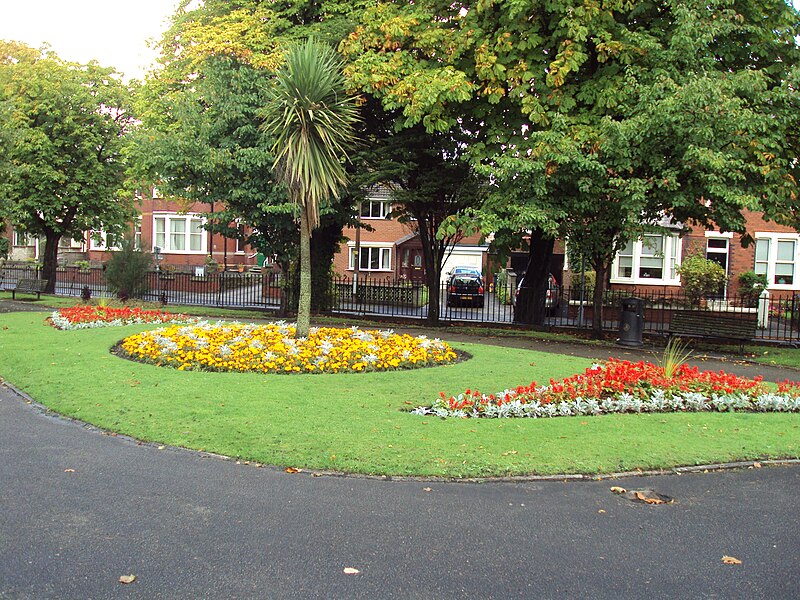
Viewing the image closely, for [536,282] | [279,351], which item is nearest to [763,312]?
[536,282]

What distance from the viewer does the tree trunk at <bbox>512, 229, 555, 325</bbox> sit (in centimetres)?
2136

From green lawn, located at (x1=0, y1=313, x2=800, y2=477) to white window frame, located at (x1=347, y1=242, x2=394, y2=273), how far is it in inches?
1456

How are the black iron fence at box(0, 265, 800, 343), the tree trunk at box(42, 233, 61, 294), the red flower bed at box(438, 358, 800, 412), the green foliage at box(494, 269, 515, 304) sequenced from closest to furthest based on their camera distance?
1. the red flower bed at box(438, 358, 800, 412)
2. the black iron fence at box(0, 265, 800, 343)
3. the green foliage at box(494, 269, 515, 304)
4. the tree trunk at box(42, 233, 61, 294)

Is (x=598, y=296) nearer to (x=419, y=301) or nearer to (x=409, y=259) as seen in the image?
(x=419, y=301)

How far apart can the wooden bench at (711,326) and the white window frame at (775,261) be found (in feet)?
55.7

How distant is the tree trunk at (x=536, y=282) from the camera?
70.1 feet

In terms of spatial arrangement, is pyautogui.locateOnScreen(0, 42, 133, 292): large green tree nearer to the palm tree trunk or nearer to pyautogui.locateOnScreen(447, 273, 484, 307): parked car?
pyautogui.locateOnScreen(447, 273, 484, 307): parked car

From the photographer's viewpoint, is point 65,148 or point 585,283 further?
point 65,148

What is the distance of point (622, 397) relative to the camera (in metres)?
8.93

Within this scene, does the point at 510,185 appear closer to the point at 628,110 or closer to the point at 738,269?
the point at 628,110

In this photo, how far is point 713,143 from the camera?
1453 centimetres

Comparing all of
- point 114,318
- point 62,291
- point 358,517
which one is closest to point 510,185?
point 114,318

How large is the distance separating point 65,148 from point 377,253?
22730 millimetres

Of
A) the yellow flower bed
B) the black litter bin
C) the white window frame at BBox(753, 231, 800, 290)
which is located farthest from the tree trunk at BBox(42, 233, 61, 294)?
the white window frame at BBox(753, 231, 800, 290)
